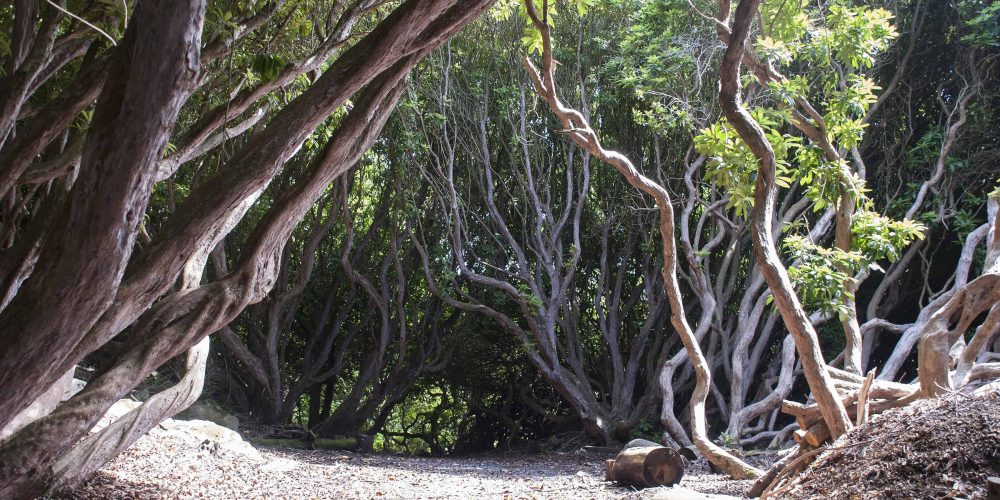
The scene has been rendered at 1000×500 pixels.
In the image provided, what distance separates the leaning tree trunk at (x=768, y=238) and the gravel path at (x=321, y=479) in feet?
3.34

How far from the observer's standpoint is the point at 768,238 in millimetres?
4574

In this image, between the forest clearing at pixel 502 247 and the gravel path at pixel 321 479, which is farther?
the gravel path at pixel 321 479

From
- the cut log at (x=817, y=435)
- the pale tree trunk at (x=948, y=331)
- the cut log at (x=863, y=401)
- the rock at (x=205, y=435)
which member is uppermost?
the pale tree trunk at (x=948, y=331)

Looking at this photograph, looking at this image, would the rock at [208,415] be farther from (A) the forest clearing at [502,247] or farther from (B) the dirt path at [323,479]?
(B) the dirt path at [323,479]

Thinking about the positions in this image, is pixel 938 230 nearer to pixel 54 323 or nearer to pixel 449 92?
pixel 449 92

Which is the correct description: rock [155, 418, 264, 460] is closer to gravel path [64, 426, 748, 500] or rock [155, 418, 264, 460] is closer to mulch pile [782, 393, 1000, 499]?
gravel path [64, 426, 748, 500]

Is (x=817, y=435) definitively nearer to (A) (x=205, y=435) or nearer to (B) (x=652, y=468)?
(B) (x=652, y=468)

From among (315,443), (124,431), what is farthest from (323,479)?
(315,443)

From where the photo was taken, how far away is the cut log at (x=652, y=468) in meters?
6.41

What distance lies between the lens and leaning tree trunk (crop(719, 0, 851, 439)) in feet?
14.2

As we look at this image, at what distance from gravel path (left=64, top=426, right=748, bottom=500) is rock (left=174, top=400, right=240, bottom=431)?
45.8 inches

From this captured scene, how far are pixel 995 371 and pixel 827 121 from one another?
2579 millimetres

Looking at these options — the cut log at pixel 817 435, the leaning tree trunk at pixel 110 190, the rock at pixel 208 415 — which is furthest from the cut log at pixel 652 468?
the rock at pixel 208 415

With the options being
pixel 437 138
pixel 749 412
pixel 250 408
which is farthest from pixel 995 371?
pixel 250 408
